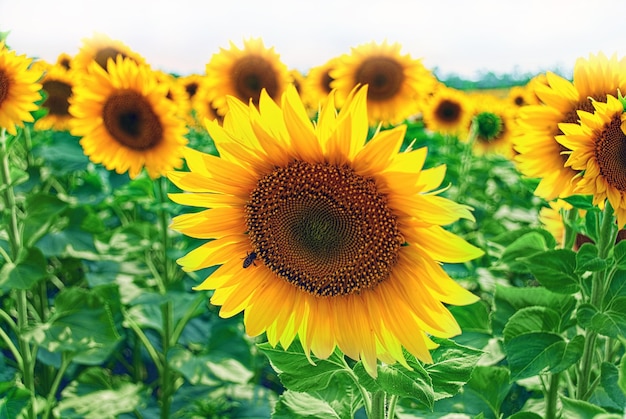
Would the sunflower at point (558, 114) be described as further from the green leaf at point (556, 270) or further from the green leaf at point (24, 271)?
the green leaf at point (24, 271)

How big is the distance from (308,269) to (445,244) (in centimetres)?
36

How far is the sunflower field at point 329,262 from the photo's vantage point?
122 cm

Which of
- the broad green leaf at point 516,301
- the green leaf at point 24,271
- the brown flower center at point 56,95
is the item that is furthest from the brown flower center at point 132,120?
the broad green leaf at point 516,301

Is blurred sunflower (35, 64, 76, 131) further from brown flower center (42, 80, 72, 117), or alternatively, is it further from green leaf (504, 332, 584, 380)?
green leaf (504, 332, 584, 380)

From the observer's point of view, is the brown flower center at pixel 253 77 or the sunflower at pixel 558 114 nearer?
the sunflower at pixel 558 114

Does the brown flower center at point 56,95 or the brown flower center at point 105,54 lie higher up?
the brown flower center at point 105,54

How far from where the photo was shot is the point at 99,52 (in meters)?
3.74

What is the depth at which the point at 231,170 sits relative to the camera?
1294 millimetres

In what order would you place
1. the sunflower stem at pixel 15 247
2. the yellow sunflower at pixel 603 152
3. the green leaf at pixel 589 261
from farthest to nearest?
1. the sunflower stem at pixel 15 247
2. the green leaf at pixel 589 261
3. the yellow sunflower at pixel 603 152

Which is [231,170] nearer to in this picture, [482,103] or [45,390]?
[45,390]

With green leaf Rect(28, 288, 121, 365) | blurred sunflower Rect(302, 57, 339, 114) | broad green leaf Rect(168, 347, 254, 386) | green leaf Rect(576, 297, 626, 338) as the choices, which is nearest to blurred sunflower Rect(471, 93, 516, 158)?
blurred sunflower Rect(302, 57, 339, 114)

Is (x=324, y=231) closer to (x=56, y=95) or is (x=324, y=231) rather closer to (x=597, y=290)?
(x=597, y=290)

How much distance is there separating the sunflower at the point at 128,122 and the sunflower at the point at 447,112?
287 centimetres

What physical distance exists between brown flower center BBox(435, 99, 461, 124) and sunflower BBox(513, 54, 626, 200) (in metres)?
3.65
